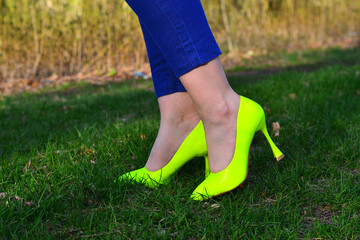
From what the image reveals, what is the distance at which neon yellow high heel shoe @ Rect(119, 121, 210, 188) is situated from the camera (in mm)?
1439

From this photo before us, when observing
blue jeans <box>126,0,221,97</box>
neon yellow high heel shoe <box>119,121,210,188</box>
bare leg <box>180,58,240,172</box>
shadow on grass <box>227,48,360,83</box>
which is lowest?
shadow on grass <box>227,48,360,83</box>

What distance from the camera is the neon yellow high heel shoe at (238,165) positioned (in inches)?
50.0

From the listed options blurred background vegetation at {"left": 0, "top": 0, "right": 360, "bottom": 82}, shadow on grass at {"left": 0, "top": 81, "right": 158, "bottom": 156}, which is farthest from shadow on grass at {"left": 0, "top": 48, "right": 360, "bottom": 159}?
blurred background vegetation at {"left": 0, "top": 0, "right": 360, "bottom": 82}

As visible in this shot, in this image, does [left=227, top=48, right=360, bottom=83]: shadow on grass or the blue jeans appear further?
[left=227, top=48, right=360, bottom=83]: shadow on grass

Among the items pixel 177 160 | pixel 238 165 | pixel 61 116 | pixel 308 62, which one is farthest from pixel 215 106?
pixel 308 62

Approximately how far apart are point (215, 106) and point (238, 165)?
0.22 m

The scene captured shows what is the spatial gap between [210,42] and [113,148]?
0.82 metres

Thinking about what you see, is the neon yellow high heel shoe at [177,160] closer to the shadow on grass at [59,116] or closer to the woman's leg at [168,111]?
the woman's leg at [168,111]

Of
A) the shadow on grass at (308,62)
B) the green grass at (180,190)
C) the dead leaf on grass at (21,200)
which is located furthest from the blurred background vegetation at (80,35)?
the dead leaf on grass at (21,200)

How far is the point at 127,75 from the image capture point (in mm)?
5785

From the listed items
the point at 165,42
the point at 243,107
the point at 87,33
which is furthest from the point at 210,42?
the point at 87,33

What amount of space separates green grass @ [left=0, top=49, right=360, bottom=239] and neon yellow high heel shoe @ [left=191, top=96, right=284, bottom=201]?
45 millimetres

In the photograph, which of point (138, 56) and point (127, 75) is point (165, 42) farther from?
point (138, 56)

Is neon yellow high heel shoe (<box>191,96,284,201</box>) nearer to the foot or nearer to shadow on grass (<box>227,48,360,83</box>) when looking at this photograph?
the foot
